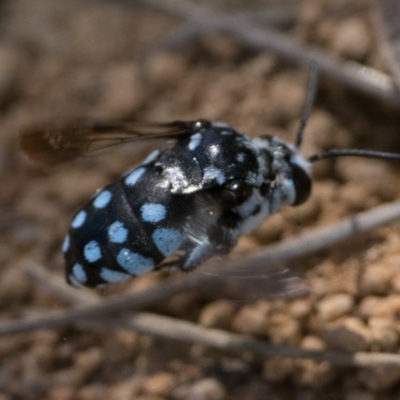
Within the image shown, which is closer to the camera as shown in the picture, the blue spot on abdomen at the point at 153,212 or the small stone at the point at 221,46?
the blue spot on abdomen at the point at 153,212

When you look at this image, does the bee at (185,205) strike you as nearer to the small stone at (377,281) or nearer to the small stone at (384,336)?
the small stone at (377,281)

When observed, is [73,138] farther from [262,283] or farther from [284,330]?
[284,330]

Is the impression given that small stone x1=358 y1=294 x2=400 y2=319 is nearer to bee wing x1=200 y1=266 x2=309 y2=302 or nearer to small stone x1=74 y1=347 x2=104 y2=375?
bee wing x1=200 y1=266 x2=309 y2=302

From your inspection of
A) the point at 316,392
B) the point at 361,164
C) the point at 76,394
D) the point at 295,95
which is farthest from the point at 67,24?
the point at 316,392

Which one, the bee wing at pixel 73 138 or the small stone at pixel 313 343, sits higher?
the bee wing at pixel 73 138

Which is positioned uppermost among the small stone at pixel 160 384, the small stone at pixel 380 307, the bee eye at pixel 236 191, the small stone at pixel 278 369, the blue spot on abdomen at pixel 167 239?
the bee eye at pixel 236 191

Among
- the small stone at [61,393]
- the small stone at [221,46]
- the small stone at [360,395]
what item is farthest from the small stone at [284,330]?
the small stone at [221,46]
